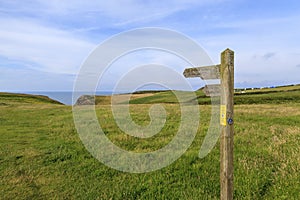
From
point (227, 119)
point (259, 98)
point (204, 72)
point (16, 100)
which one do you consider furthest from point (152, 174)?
point (16, 100)

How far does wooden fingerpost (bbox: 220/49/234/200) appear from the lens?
18.4 feet

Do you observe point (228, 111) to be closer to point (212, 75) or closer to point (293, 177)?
point (212, 75)

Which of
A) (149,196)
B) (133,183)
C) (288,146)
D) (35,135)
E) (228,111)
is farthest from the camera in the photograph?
(35,135)

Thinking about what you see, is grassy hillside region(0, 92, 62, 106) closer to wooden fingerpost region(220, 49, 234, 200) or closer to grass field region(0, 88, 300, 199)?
grass field region(0, 88, 300, 199)

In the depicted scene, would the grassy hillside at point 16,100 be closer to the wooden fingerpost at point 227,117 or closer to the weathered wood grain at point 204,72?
the weathered wood grain at point 204,72

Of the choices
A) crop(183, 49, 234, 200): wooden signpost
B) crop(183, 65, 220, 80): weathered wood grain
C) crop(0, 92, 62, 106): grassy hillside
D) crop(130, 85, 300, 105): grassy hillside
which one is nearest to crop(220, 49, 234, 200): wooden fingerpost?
crop(183, 49, 234, 200): wooden signpost

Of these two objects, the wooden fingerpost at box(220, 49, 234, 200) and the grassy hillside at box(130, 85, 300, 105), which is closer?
the wooden fingerpost at box(220, 49, 234, 200)

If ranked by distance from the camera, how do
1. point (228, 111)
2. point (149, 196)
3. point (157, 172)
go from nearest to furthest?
A: point (228, 111) < point (149, 196) < point (157, 172)

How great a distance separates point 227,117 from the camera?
5.61m

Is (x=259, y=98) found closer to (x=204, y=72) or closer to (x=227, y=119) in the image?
(x=204, y=72)

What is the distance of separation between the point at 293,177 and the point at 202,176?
2396 millimetres

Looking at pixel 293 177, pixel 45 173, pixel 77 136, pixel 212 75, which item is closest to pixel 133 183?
pixel 45 173

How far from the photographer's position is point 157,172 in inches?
316

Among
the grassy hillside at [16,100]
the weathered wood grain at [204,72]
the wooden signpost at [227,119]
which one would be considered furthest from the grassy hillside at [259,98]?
the grassy hillside at [16,100]
